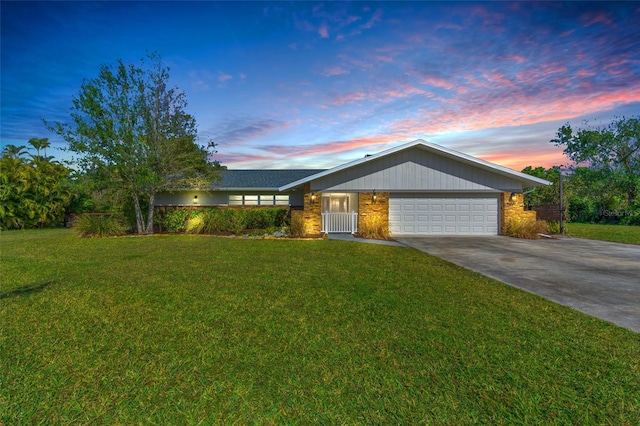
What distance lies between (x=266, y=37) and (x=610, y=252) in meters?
14.0

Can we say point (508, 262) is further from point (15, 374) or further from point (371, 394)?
point (15, 374)

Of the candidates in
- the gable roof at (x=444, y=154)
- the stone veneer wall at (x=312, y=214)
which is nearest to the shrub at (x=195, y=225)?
the gable roof at (x=444, y=154)

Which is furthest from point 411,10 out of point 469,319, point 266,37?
point 469,319

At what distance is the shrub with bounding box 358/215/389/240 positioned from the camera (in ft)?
46.7

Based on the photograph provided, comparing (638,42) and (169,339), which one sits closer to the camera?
(169,339)

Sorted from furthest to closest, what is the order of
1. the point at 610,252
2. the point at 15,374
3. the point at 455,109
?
1. the point at 455,109
2. the point at 610,252
3. the point at 15,374

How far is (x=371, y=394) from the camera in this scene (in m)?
2.51

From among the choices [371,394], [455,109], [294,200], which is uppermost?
[455,109]

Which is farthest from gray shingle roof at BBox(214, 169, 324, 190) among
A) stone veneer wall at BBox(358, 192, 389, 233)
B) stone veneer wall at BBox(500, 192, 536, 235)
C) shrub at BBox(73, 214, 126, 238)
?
stone veneer wall at BBox(500, 192, 536, 235)

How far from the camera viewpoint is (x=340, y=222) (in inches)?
625

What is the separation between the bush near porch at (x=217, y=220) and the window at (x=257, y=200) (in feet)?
12.7

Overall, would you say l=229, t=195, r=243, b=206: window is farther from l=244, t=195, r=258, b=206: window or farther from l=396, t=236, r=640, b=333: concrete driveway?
l=396, t=236, r=640, b=333: concrete driveway

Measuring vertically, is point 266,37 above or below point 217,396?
above

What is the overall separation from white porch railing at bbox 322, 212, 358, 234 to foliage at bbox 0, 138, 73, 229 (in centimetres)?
1571
